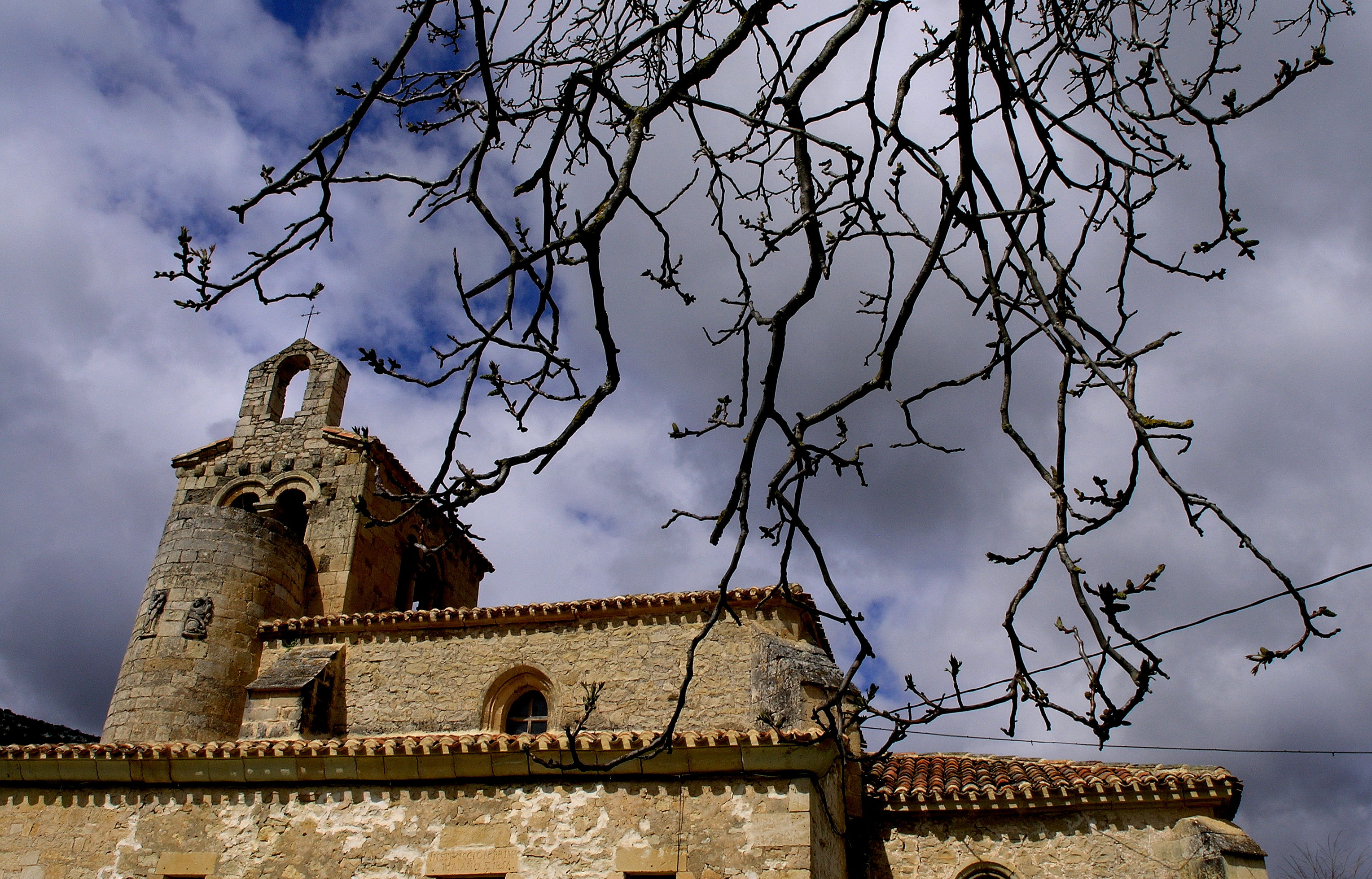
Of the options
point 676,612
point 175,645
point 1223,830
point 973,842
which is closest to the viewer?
point 1223,830

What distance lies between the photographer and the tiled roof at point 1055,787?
9164mm

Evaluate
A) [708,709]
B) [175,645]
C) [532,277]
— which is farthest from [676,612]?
[532,277]

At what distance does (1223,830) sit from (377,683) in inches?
378

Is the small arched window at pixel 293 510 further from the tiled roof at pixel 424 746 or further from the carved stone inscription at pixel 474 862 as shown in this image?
the carved stone inscription at pixel 474 862

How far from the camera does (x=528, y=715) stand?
11.7 m

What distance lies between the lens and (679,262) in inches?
145

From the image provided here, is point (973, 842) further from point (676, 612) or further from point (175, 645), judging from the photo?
point (175, 645)

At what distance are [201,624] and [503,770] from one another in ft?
21.6

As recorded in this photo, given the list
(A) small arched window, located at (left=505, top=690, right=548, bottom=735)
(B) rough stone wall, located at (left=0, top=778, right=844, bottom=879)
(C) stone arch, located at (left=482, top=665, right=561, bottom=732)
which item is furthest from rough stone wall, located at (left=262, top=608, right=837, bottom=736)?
(B) rough stone wall, located at (left=0, top=778, right=844, bottom=879)

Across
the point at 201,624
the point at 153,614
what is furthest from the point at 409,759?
the point at 153,614

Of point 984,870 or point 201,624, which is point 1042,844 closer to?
point 984,870

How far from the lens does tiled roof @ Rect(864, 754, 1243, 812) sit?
361 inches

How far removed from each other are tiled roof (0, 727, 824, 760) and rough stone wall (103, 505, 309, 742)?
2.56 meters

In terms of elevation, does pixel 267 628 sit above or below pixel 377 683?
above
